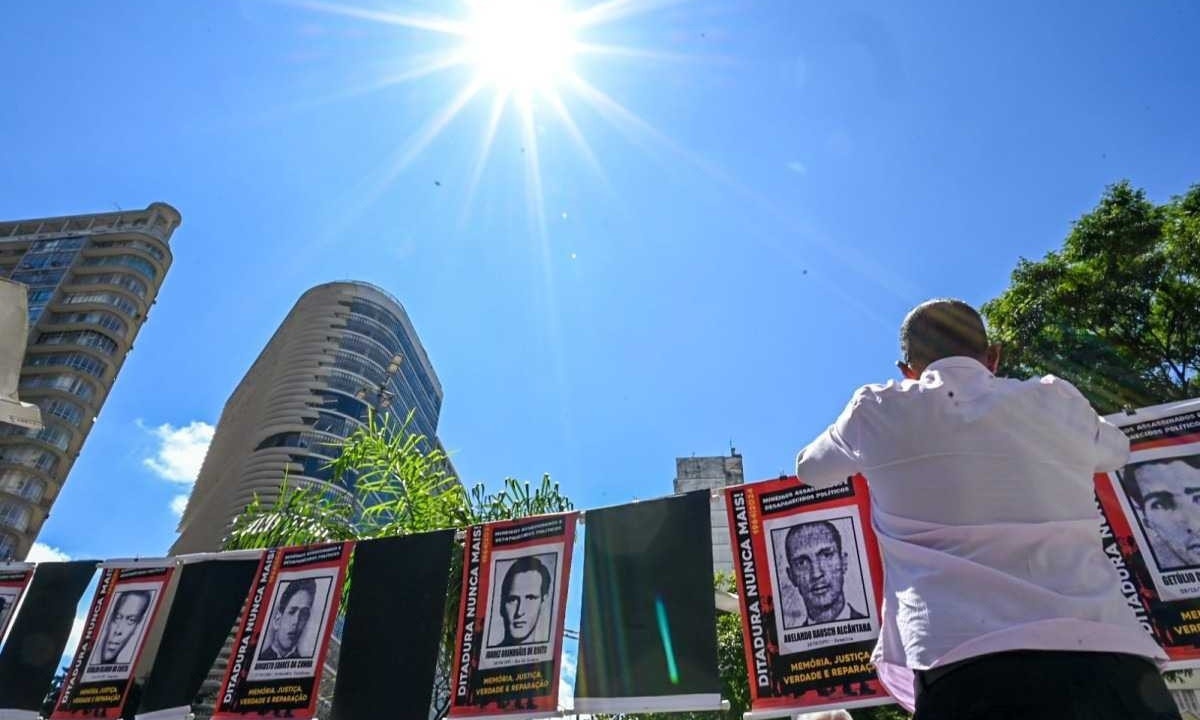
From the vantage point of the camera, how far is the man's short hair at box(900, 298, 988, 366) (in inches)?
67.2

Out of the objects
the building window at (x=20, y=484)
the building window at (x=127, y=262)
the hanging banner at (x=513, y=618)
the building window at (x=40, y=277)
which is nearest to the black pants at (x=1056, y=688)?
the hanging banner at (x=513, y=618)

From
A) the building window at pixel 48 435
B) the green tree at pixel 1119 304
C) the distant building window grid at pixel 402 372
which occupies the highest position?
the distant building window grid at pixel 402 372

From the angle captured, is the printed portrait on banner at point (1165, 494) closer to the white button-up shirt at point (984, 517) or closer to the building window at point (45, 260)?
the white button-up shirt at point (984, 517)

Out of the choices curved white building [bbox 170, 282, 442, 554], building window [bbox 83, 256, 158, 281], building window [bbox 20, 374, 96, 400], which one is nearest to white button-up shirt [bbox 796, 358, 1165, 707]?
curved white building [bbox 170, 282, 442, 554]

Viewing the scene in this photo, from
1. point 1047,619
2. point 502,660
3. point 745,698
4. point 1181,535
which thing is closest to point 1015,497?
point 1047,619

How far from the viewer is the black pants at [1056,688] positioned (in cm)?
117

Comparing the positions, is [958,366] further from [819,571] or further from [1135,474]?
[1135,474]

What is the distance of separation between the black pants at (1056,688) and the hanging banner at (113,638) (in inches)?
249

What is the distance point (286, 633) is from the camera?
16.8ft

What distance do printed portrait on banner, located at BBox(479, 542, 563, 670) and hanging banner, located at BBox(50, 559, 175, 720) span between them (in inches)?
127

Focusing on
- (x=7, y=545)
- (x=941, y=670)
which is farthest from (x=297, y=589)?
(x=7, y=545)

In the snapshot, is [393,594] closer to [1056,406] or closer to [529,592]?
[529,592]

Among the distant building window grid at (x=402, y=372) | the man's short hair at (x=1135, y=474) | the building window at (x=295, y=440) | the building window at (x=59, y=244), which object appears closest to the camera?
the man's short hair at (x=1135, y=474)

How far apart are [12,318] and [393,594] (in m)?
3.93
